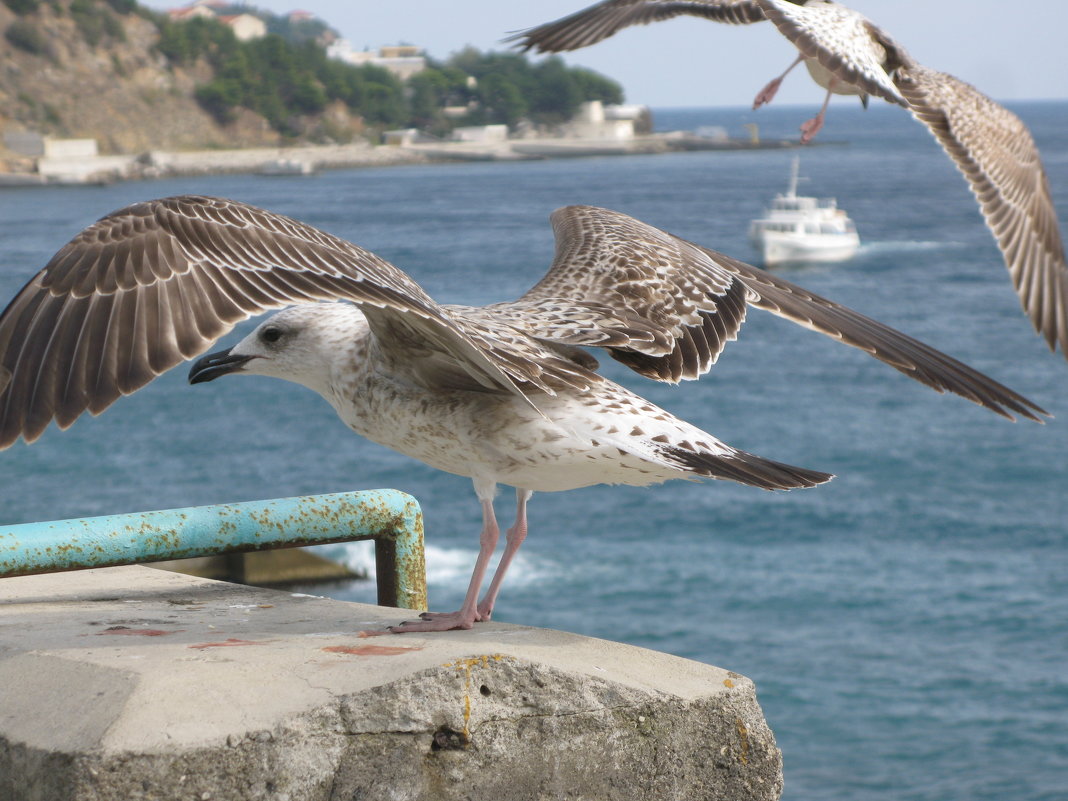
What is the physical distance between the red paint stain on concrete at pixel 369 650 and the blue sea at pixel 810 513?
2416 centimetres

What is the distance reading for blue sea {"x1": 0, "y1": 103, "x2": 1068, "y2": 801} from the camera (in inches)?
1169

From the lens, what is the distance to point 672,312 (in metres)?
4.35

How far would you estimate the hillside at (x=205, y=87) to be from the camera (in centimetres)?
11580

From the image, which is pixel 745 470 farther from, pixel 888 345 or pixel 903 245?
pixel 903 245

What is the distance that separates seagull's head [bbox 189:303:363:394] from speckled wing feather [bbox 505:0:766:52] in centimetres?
471

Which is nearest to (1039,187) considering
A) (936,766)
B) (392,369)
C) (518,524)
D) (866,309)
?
(518,524)

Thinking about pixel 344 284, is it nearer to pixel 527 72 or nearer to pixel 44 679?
pixel 44 679

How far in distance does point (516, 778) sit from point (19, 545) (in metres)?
1.59

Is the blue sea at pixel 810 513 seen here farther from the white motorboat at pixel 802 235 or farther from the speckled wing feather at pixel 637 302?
the speckled wing feather at pixel 637 302

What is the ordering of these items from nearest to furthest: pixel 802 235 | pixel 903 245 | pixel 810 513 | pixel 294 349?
1. pixel 294 349
2. pixel 810 513
3. pixel 802 235
4. pixel 903 245

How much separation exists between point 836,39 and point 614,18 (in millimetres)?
2634

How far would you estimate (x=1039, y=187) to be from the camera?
7910 millimetres

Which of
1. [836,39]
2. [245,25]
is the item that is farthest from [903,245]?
[245,25]

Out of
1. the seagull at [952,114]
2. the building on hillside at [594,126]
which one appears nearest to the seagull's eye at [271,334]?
the seagull at [952,114]
